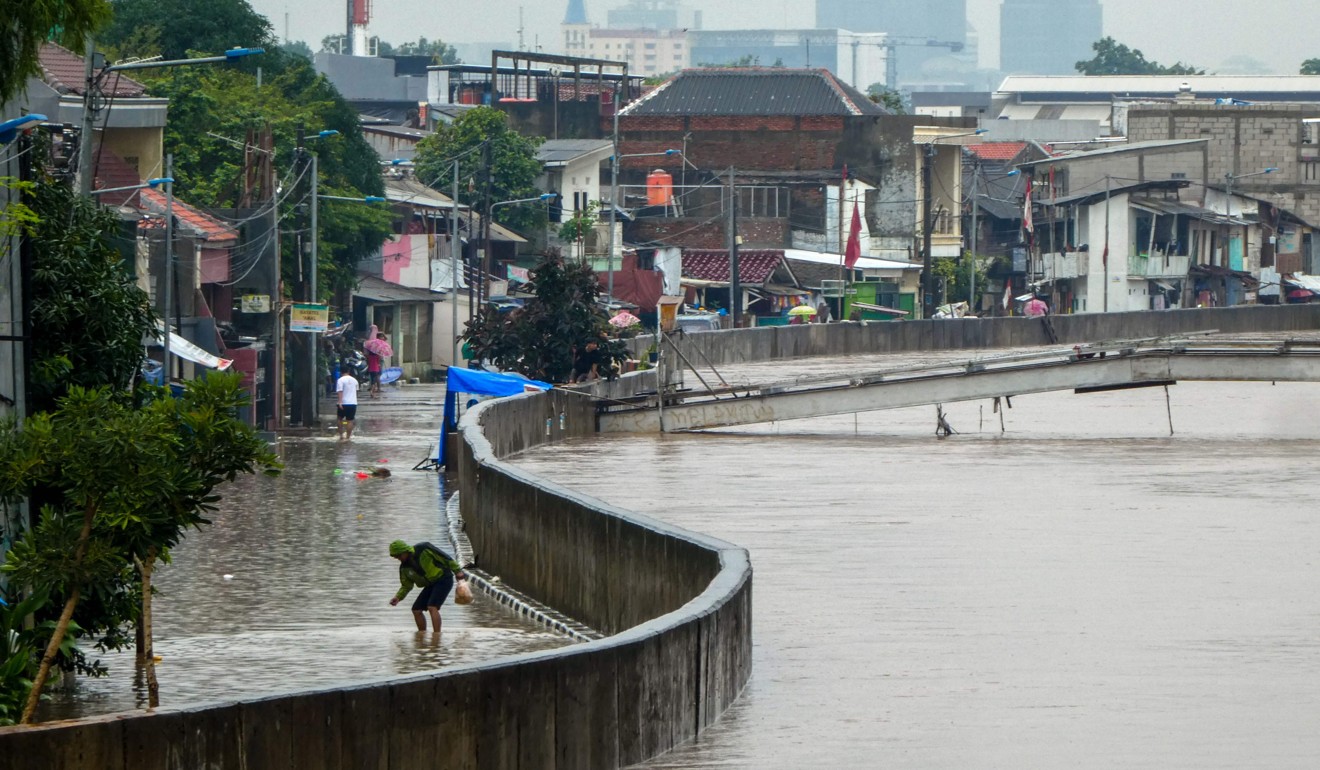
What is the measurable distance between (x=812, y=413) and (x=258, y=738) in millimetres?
32275

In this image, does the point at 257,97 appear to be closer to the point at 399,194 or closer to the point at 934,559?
the point at 399,194

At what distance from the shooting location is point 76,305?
1553cm

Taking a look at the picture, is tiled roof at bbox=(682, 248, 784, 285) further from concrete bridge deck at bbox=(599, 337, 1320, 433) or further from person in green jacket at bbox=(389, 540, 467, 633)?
person in green jacket at bbox=(389, 540, 467, 633)

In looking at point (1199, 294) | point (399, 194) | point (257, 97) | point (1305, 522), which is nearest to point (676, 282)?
point (399, 194)

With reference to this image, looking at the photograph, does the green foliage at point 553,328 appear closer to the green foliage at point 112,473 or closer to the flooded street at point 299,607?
the flooded street at point 299,607

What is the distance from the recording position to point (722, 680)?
1348 cm

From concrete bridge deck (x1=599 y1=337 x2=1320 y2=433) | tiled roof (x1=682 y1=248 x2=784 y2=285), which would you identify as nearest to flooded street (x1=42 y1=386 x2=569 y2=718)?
concrete bridge deck (x1=599 y1=337 x2=1320 y2=433)

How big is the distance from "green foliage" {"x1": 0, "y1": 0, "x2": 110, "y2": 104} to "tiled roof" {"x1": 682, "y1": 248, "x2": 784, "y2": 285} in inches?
2601

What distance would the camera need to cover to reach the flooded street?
680 inches

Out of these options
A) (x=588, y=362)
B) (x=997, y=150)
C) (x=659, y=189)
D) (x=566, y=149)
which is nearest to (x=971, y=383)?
(x=588, y=362)

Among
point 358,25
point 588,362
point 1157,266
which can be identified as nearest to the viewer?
point 588,362

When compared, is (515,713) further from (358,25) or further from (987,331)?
(358,25)

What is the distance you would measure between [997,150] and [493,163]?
40.1 m

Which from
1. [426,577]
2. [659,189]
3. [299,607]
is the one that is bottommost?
[299,607]
